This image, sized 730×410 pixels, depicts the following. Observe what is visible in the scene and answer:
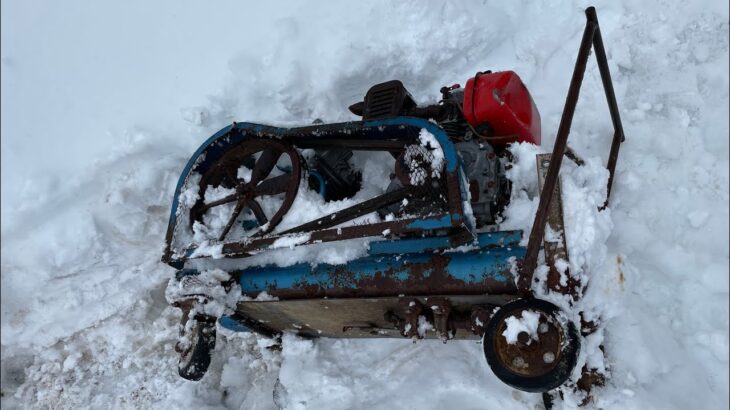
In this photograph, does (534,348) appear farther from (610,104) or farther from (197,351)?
(197,351)

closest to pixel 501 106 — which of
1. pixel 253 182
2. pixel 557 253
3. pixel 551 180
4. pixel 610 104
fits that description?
pixel 610 104

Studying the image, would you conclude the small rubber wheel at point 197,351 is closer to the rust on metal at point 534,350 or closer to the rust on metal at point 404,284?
Result: the rust on metal at point 404,284

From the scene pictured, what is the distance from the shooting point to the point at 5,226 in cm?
364

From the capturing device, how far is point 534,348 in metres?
1.85

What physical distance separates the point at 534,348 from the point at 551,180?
22.6 inches

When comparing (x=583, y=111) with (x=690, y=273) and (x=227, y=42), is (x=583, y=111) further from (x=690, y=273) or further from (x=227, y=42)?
(x=227, y=42)

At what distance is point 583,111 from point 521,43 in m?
0.62

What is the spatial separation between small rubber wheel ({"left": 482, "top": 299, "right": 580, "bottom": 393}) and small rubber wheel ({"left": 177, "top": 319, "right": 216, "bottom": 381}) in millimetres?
1422

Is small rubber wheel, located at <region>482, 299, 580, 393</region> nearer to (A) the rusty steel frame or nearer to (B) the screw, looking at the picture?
(B) the screw

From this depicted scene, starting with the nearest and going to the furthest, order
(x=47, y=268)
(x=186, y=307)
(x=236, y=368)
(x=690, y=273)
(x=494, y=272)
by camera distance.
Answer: (x=494, y=272) < (x=690, y=273) < (x=186, y=307) < (x=236, y=368) < (x=47, y=268)

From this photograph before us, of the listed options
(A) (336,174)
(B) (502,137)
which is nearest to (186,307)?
(A) (336,174)

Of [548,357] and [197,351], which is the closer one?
[548,357]

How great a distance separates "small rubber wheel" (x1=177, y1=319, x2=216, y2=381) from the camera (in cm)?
263

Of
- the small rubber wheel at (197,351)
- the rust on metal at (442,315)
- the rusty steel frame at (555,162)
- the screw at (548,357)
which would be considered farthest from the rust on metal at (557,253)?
the small rubber wheel at (197,351)
